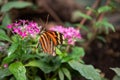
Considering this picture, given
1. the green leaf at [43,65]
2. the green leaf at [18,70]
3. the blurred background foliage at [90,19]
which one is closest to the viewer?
the green leaf at [18,70]

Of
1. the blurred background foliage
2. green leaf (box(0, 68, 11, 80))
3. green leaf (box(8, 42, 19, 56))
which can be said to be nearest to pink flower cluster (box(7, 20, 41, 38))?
green leaf (box(8, 42, 19, 56))

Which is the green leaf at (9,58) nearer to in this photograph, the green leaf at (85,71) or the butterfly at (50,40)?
the butterfly at (50,40)

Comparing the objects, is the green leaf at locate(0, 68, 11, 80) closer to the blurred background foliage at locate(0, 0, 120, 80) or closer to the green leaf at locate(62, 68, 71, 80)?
the green leaf at locate(62, 68, 71, 80)

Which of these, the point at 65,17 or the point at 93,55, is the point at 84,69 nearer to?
the point at 93,55

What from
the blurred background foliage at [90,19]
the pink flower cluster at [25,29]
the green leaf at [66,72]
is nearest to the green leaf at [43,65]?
the green leaf at [66,72]

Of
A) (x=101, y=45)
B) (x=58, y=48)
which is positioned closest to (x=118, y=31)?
(x=101, y=45)

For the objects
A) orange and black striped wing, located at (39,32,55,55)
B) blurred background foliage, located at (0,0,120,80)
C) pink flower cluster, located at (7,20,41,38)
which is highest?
pink flower cluster, located at (7,20,41,38)

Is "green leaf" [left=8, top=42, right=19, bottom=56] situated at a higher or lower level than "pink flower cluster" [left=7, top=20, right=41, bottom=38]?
lower

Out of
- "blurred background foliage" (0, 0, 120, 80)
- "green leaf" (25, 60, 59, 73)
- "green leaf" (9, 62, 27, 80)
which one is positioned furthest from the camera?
"blurred background foliage" (0, 0, 120, 80)
